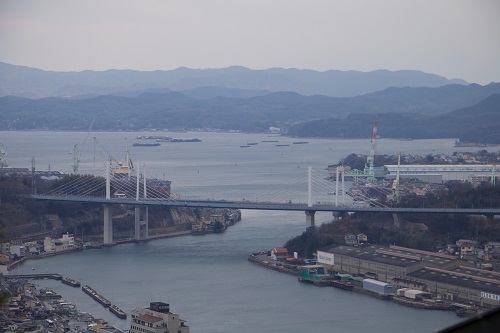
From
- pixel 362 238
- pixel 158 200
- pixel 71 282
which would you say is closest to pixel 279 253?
pixel 362 238

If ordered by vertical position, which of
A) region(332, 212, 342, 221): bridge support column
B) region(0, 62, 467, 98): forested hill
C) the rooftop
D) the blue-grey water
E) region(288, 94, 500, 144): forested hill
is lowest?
the blue-grey water

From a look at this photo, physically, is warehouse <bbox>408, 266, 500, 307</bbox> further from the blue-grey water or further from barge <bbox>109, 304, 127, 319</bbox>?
barge <bbox>109, 304, 127, 319</bbox>

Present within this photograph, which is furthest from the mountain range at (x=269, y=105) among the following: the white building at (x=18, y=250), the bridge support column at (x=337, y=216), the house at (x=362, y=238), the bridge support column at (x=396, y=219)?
the white building at (x=18, y=250)

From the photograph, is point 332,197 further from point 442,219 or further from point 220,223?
point 442,219

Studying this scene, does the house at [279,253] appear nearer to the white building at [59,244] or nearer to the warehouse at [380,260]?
the warehouse at [380,260]

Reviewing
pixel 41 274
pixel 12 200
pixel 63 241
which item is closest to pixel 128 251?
pixel 63 241

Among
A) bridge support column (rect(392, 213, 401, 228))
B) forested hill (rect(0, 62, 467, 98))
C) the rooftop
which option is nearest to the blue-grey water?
the rooftop
